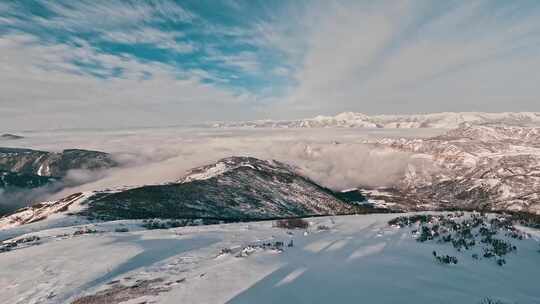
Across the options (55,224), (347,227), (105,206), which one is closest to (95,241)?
(347,227)

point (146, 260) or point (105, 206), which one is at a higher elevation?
point (146, 260)

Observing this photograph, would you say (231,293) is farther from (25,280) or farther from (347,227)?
(347,227)

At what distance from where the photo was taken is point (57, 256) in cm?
1450

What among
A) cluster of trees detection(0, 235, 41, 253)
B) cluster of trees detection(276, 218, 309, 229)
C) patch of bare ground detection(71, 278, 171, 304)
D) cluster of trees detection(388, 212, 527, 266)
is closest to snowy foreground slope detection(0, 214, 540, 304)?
patch of bare ground detection(71, 278, 171, 304)

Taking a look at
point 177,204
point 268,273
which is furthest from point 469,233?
point 177,204

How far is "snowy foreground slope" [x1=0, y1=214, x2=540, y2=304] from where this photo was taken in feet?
28.8

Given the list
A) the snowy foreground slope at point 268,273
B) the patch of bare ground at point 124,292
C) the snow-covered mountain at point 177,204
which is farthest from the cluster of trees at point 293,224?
the snow-covered mountain at point 177,204

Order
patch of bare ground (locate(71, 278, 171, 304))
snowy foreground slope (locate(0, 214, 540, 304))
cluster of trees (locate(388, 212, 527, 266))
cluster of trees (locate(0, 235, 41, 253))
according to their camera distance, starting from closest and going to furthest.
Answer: snowy foreground slope (locate(0, 214, 540, 304)), patch of bare ground (locate(71, 278, 171, 304)), cluster of trees (locate(388, 212, 527, 266)), cluster of trees (locate(0, 235, 41, 253))

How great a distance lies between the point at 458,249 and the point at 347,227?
759cm

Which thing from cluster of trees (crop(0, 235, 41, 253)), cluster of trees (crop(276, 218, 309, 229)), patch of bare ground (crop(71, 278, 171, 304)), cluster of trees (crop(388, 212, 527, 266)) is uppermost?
cluster of trees (crop(388, 212, 527, 266))

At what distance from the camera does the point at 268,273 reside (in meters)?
10.5

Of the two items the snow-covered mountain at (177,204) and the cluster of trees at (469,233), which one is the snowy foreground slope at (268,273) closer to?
the cluster of trees at (469,233)

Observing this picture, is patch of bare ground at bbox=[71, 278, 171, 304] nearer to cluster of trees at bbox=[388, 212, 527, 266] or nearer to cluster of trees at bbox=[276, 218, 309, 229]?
cluster of trees at bbox=[388, 212, 527, 266]

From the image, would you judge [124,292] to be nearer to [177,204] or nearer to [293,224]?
[293,224]
